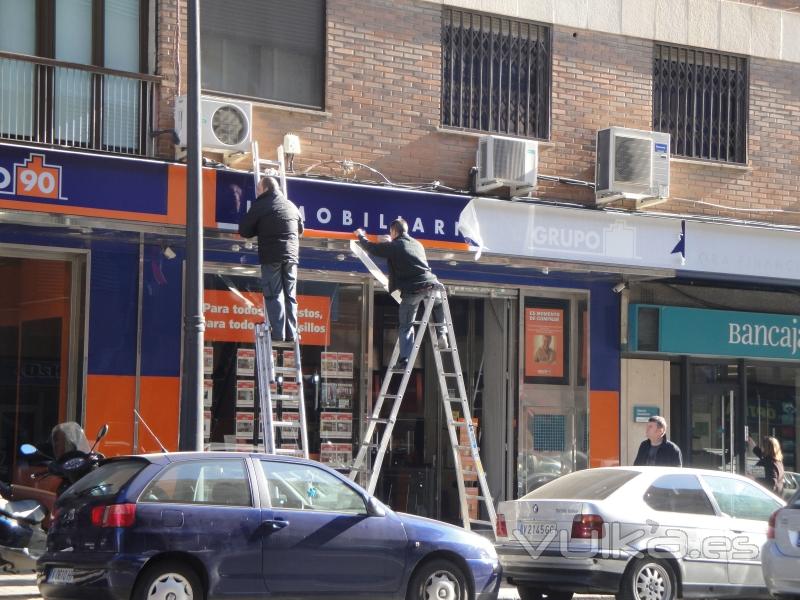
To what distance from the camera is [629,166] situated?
16.9 metres

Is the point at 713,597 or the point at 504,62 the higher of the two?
the point at 504,62

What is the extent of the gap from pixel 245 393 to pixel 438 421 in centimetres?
326

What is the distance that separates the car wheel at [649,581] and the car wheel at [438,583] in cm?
154

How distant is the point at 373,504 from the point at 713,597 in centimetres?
357

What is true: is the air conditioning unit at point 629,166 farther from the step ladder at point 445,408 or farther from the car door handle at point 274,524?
the car door handle at point 274,524

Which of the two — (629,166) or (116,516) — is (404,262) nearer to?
(629,166)

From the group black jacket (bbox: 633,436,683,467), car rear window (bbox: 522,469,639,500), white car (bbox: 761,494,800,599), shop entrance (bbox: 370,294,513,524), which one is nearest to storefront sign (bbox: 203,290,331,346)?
shop entrance (bbox: 370,294,513,524)

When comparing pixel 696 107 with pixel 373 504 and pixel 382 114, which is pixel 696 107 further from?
pixel 373 504

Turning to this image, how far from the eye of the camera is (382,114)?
16.0m

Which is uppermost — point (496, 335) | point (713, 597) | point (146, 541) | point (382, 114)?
point (382, 114)

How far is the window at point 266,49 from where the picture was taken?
15.1 m

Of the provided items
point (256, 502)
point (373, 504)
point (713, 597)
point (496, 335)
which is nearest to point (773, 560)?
point (713, 597)

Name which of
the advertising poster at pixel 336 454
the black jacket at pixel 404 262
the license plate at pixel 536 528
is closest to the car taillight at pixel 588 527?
the license plate at pixel 536 528

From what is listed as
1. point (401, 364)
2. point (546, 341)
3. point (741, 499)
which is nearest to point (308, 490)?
point (401, 364)
